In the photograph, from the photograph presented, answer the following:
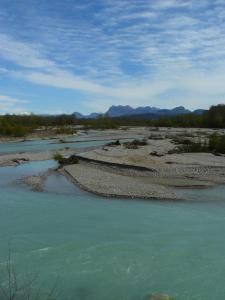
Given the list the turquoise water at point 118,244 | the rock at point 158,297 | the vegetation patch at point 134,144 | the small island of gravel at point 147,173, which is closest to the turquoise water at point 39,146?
the vegetation patch at point 134,144

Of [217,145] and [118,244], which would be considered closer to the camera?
[118,244]

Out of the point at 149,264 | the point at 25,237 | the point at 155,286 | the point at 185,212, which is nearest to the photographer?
the point at 155,286

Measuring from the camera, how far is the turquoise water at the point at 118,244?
11008 millimetres

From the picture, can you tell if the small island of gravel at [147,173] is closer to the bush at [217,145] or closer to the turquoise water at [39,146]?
the bush at [217,145]

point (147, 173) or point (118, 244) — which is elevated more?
point (147, 173)

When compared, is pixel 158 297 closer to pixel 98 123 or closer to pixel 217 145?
pixel 217 145

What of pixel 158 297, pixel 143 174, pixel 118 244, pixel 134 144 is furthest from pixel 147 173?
pixel 134 144

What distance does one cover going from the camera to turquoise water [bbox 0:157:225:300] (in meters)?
11.0

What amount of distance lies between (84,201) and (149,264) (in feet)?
31.5

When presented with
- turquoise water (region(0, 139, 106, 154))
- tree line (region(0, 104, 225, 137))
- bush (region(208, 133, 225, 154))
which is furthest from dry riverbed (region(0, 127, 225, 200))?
tree line (region(0, 104, 225, 137))

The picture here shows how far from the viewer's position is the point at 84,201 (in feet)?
70.8

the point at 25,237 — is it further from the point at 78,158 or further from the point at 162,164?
the point at 78,158

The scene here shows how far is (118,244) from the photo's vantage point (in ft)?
46.8

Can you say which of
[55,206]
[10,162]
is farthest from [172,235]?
[10,162]
